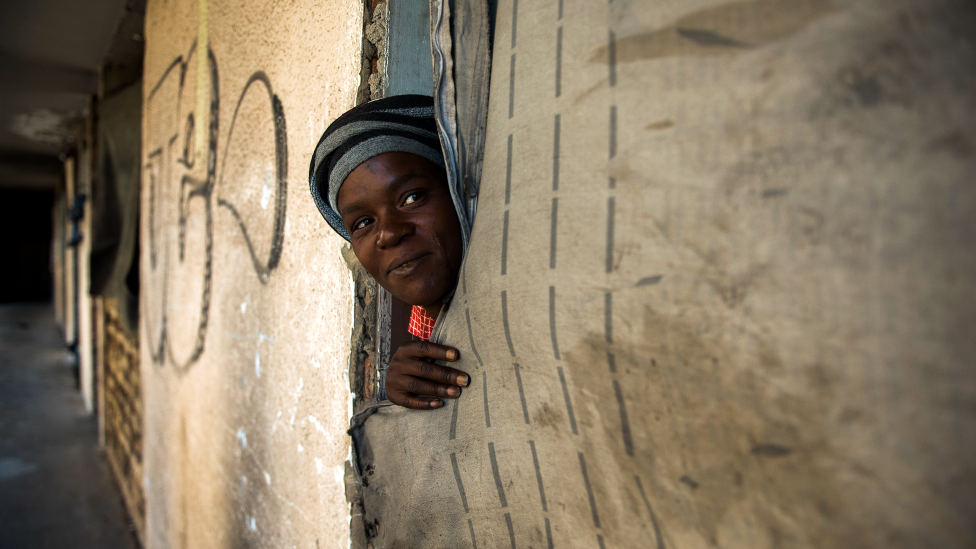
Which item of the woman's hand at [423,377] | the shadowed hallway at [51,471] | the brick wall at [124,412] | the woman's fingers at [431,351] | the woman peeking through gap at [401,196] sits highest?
the woman peeking through gap at [401,196]

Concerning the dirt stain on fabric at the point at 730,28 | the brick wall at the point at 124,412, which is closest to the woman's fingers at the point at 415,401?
the dirt stain on fabric at the point at 730,28

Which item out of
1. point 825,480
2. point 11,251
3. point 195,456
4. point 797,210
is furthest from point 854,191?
point 11,251

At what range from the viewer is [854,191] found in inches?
10.4

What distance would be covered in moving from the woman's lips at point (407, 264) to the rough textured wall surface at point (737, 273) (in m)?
0.21

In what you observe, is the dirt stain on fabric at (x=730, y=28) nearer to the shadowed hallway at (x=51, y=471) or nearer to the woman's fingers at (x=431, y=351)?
the woman's fingers at (x=431, y=351)

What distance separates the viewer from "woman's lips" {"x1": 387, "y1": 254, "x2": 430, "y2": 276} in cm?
69

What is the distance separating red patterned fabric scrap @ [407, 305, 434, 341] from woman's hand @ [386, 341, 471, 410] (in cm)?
16

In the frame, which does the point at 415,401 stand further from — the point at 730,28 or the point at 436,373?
the point at 730,28

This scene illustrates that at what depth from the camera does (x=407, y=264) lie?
0.69 m

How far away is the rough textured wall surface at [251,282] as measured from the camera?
0.95 m

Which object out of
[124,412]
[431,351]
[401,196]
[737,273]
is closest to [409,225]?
[401,196]

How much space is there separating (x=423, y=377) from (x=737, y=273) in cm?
41

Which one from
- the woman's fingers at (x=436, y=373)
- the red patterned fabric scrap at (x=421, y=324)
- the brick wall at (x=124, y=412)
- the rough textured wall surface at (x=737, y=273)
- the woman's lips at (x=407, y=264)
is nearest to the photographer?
the rough textured wall surface at (x=737, y=273)

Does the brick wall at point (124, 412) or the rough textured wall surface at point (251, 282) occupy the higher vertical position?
the rough textured wall surface at point (251, 282)
